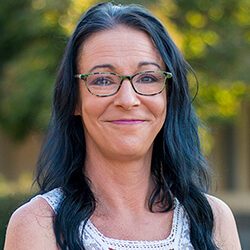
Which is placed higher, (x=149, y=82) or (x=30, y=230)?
(x=149, y=82)

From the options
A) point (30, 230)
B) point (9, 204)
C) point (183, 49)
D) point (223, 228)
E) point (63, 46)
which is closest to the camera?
point (30, 230)

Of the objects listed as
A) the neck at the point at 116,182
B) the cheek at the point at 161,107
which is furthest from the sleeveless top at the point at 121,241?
the cheek at the point at 161,107

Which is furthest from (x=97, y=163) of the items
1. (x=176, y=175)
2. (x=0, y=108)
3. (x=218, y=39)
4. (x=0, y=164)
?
(x=0, y=164)

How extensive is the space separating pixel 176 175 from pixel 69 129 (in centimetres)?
41

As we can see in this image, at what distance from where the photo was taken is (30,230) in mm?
Answer: 2891

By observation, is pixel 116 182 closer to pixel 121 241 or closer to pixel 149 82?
pixel 121 241

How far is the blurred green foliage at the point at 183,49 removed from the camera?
10070 millimetres

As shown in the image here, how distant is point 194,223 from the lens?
10.5ft

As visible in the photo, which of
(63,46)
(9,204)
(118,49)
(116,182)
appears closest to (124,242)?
(116,182)

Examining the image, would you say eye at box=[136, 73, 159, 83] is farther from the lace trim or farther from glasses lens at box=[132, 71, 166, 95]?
the lace trim

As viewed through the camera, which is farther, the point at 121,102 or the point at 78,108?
the point at 78,108

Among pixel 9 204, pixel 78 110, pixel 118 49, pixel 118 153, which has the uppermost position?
pixel 118 49

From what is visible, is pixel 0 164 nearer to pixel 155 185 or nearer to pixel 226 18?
pixel 226 18

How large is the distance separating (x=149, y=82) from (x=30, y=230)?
1.99ft
